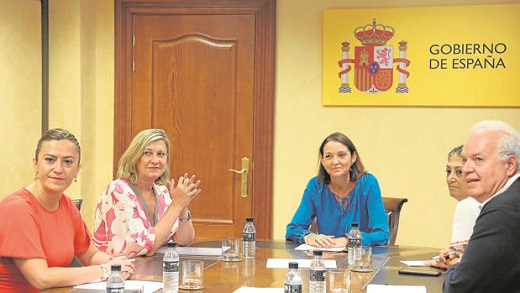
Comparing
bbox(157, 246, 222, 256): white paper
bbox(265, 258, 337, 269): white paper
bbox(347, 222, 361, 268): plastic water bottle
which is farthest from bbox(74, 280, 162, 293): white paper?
bbox(347, 222, 361, 268): plastic water bottle

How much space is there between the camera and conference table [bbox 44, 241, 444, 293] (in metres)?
3.05

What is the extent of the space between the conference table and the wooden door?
1.99 metres

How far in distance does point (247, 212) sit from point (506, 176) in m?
3.63

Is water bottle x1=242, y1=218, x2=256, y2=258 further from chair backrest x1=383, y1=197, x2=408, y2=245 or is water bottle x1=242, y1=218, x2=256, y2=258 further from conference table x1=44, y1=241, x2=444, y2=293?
chair backrest x1=383, y1=197, x2=408, y2=245

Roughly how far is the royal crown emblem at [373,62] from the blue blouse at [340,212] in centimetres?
142

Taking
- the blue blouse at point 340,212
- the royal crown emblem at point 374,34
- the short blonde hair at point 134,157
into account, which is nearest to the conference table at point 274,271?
the blue blouse at point 340,212

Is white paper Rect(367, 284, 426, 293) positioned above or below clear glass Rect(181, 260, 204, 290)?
below

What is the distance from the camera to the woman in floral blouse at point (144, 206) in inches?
147

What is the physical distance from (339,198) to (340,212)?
0.29 ft

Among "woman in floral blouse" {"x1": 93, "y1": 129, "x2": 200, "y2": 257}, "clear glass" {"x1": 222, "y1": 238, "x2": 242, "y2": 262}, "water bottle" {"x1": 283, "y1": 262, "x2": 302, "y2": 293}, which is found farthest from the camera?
"woman in floral blouse" {"x1": 93, "y1": 129, "x2": 200, "y2": 257}

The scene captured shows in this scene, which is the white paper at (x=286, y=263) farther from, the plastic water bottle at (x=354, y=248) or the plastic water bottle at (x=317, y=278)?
the plastic water bottle at (x=317, y=278)

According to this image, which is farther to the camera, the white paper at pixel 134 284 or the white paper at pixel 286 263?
the white paper at pixel 286 263

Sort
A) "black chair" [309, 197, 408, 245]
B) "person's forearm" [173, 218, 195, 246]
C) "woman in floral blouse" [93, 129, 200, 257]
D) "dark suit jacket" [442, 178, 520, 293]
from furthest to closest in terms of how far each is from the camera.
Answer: "black chair" [309, 197, 408, 245] → "person's forearm" [173, 218, 195, 246] → "woman in floral blouse" [93, 129, 200, 257] → "dark suit jacket" [442, 178, 520, 293]

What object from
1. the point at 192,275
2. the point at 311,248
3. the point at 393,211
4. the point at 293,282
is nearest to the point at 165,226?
the point at 311,248
